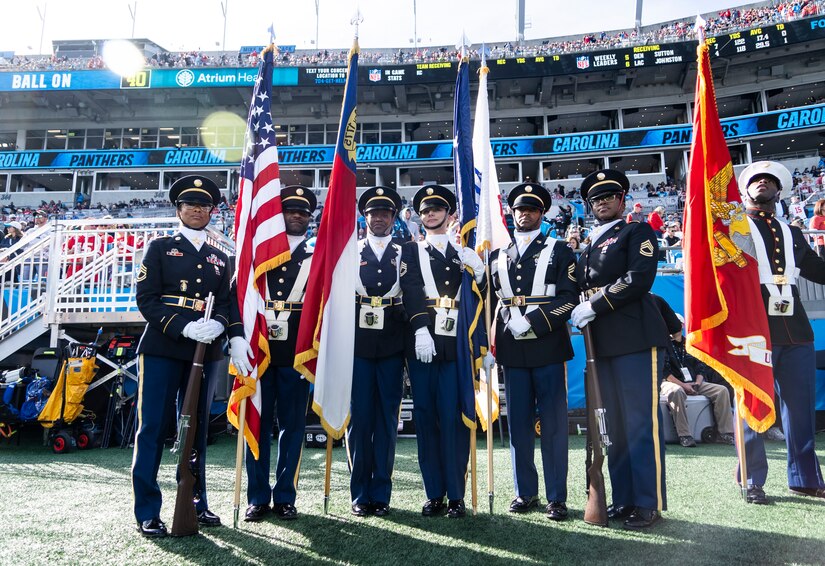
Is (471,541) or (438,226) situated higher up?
(438,226)

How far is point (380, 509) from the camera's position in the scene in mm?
3602

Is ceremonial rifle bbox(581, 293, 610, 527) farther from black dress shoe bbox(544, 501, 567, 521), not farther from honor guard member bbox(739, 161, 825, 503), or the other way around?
honor guard member bbox(739, 161, 825, 503)

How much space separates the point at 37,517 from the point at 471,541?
110 inches

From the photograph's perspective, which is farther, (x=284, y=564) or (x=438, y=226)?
(x=438, y=226)

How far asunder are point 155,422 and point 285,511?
101cm

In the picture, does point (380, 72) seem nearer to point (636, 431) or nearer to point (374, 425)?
point (374, 425)

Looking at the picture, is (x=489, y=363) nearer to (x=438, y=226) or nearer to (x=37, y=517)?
(x=438, y=226)

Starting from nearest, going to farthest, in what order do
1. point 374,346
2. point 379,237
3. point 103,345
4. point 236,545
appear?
point 236,545, point 374,346, point 379,237, point 103,345

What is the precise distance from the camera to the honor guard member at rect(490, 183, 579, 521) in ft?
11.9

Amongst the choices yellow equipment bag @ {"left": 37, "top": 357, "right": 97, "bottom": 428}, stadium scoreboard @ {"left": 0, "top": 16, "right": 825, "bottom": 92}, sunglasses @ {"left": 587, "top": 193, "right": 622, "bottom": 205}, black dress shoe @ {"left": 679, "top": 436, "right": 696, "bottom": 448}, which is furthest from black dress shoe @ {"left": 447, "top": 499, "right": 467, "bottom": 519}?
stadium scoreboard @ {"left": 0, "top": 16, "right": 825, "bottom": 92}

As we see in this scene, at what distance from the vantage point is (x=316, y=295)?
395 centimetres

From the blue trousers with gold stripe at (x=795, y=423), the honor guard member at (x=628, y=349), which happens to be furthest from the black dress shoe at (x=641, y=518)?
the blue trousers with gold stripe at (x=795, y=423)

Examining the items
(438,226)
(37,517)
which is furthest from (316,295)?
(37,517)

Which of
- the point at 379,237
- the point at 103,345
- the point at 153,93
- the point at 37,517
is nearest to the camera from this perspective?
the point at 37,517
